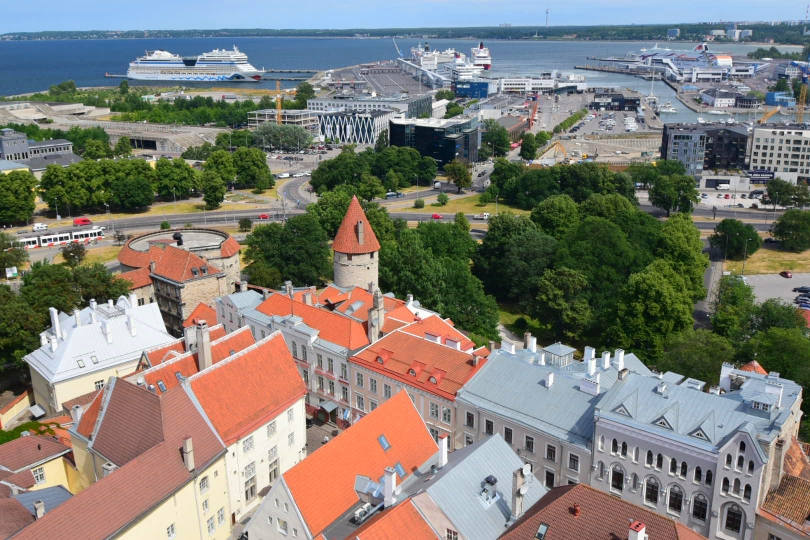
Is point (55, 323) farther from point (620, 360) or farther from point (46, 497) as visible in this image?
point (620, 360)

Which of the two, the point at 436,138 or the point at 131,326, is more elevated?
the point at 436,138

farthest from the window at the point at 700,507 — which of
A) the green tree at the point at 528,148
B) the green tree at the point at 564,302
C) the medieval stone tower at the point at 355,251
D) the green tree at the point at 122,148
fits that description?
the green tree at the point at 122,148

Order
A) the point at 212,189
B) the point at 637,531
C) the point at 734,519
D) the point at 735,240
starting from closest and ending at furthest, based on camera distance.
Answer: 1. the point at 637,531
2. the point at 734,519
3. the point at 735,240
4. the point at 212,189

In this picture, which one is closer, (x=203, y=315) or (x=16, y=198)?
(x=203, y=315)

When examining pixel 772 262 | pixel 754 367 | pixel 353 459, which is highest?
pixel 353 459

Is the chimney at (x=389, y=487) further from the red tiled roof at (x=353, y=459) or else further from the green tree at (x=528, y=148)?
the green tree at (x=528, y=148)

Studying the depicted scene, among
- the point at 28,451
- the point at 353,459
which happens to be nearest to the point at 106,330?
the point at 28,451
